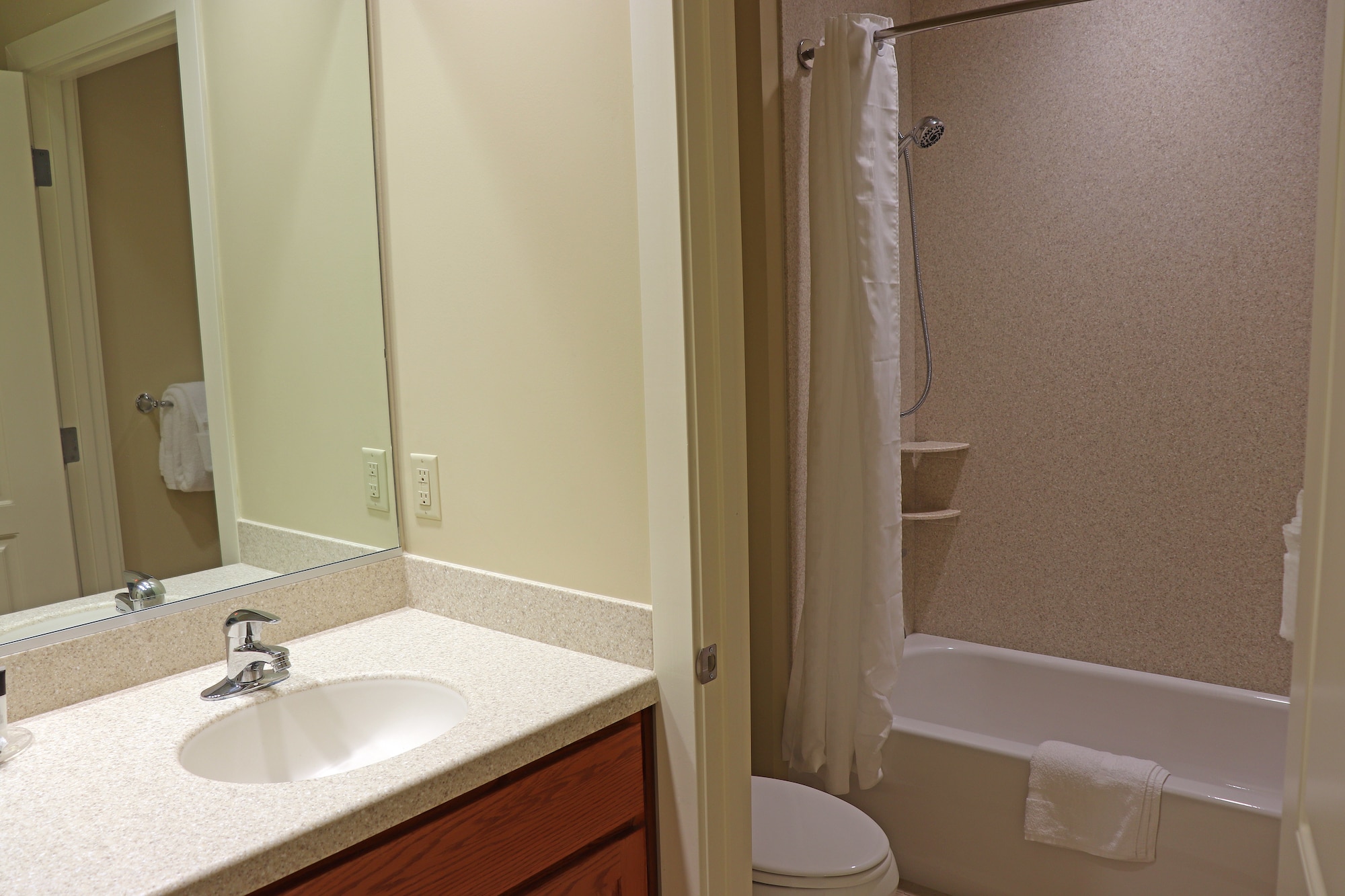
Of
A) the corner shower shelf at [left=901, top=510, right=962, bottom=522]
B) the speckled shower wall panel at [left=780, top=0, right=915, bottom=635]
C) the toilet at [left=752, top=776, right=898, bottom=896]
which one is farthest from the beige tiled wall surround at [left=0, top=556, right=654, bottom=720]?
the corner shower shelf at [left=901, top=510, right=962, bottom=522]

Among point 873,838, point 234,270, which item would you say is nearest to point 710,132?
point 234,270

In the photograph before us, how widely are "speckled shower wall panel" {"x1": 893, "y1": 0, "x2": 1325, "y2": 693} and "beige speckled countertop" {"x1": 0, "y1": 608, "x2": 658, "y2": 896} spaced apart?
1516mm

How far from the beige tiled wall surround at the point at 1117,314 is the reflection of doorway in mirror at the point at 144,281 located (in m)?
1.44

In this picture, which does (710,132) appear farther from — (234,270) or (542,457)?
(234,270)

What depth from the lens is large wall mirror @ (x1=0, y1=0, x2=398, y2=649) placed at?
116 cm

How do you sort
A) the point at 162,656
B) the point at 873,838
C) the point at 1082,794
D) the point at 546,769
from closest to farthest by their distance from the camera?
the point at 546,769 < the point at 162,656 < the point at 873,838 < the point at 1082,794

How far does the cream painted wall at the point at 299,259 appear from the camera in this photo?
138 centimetres

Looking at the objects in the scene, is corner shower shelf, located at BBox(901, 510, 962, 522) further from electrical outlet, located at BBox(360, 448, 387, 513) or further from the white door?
the white door

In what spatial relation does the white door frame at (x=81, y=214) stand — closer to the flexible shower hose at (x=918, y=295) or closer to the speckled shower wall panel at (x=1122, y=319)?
the speckled shower wall panel at (x=1122, y=319)

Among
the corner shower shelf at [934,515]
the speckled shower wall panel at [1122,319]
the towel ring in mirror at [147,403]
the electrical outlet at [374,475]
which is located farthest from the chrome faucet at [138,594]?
the corner shower shelf at [934,515]

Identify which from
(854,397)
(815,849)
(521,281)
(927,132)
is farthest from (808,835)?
(927,132)

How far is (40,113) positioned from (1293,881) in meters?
1.63

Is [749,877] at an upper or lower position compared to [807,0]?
lower

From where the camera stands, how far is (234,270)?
1.38 meters
